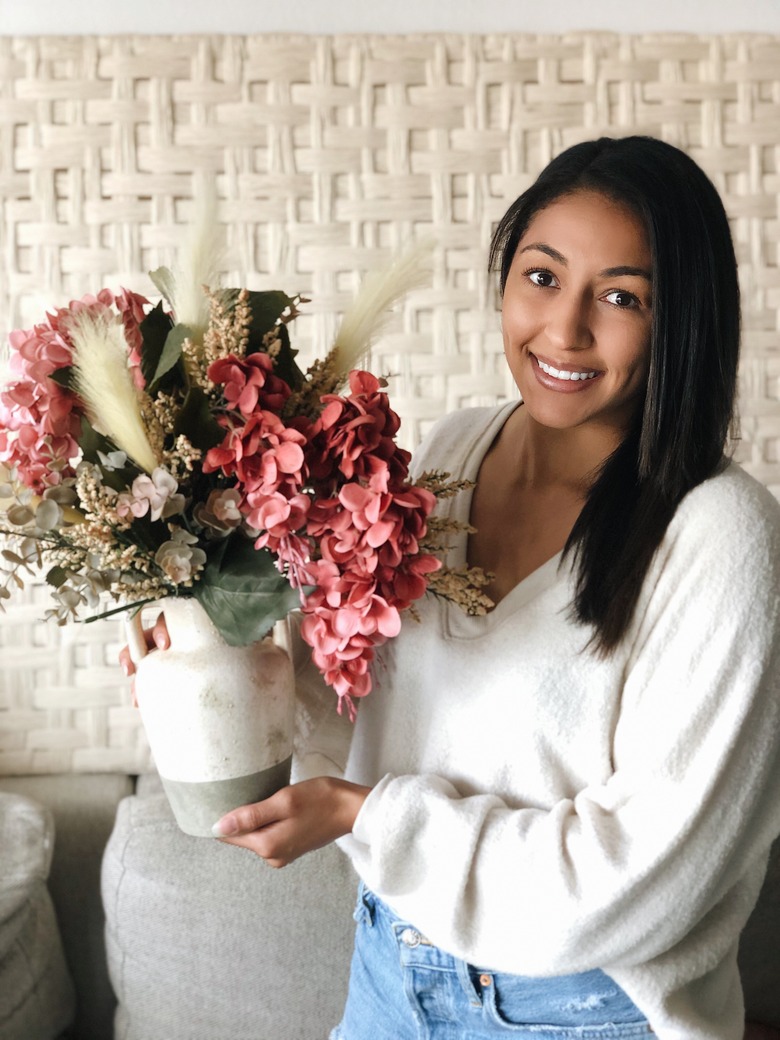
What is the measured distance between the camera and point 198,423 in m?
0.77

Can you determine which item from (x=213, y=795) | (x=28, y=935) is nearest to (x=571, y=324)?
(x=213, y=795)

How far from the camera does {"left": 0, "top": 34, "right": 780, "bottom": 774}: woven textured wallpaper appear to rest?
4.62 ft

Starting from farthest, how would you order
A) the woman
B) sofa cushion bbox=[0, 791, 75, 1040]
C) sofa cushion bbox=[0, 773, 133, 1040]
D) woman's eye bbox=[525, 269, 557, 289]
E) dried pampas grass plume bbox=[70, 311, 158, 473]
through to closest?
1. sofa cushion bbox=[0, 773, 133, 1040]
2. sofa cushion bbox=[0, 791, 75, 1040]
3. woman's eye bbox=[525, 269, 557, 289]
4. the woman
5. dried pampas grass plume bbox=[70, 311, 158, 473]

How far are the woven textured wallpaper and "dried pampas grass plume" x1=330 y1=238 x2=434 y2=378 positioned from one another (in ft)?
2.14

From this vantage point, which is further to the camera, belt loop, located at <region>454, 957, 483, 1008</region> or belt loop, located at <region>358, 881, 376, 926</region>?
belt loop, located at <region>358, 881, 376, 926</region>

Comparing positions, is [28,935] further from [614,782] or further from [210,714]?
[614,782]

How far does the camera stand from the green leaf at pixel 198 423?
2.49ft

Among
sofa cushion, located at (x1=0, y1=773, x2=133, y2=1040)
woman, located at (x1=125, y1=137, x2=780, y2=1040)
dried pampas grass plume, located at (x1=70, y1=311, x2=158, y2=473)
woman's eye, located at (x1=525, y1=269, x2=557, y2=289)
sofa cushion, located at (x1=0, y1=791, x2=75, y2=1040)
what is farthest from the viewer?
sofa cushion, located at (x1=0, y1=773, x2=133, y2=1040)

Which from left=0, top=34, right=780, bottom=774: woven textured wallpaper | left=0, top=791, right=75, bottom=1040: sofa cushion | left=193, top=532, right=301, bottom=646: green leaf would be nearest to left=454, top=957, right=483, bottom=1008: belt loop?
left=193, top=532, right=301, bottom=646: green leaf

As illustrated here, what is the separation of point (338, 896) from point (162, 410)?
0.88 m

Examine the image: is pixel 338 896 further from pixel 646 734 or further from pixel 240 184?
pixel 240 184

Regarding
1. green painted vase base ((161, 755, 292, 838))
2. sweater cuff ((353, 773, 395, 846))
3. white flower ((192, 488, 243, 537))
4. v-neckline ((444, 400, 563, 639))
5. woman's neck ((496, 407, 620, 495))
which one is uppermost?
woman's neck ((496, 407, 620, 495))

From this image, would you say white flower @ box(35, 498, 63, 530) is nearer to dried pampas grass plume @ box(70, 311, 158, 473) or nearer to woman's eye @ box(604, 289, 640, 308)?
dried pampas grass plume @ box(70, 311, 158, 473)

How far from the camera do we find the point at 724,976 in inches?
36.4
